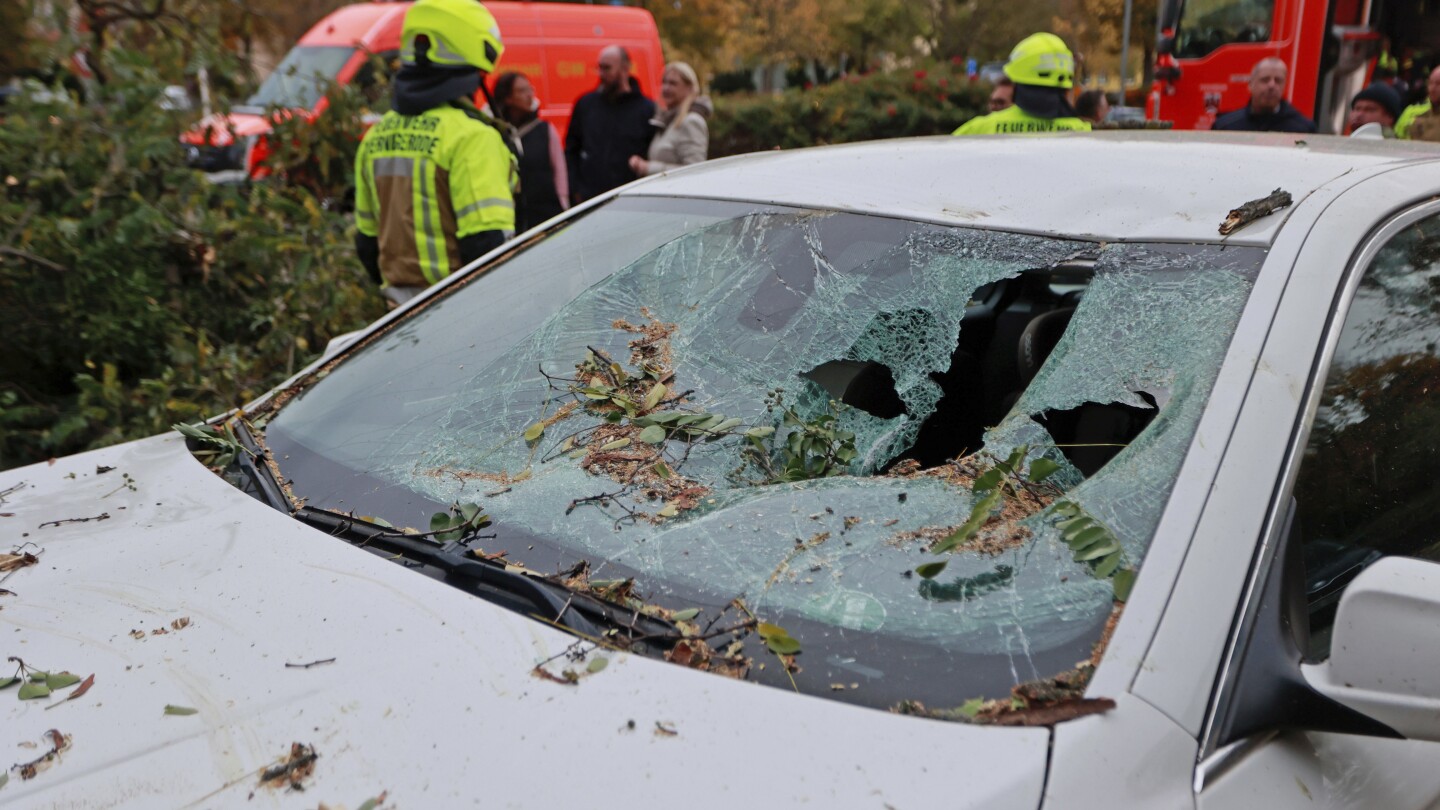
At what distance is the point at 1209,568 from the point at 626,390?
1082mm

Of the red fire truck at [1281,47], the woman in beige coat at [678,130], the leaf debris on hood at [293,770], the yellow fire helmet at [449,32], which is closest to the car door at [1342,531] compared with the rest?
the leaf debris on hood at [293,770]

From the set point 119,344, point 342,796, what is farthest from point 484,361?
point 119,344

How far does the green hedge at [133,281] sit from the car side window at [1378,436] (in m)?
3.76

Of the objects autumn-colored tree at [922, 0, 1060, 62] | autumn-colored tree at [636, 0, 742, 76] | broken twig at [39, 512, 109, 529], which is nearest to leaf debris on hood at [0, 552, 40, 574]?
broken twig at [39, 512, 109, 529]

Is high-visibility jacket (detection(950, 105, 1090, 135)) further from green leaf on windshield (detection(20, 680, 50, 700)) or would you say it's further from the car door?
green leaf on windshield (detection(20, 680, 50, 700))

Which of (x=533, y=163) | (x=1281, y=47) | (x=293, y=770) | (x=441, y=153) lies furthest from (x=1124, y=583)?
(x=1281, y=47)

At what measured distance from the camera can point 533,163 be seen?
5.97m

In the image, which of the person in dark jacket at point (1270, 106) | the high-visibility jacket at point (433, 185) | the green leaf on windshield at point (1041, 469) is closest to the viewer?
the green leaf on windshield at point (1041, 469)

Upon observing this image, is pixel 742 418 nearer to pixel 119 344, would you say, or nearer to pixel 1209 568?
pixel 1209 568

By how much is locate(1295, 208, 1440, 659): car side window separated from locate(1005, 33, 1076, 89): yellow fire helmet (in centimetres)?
394

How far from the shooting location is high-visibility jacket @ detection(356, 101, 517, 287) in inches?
162

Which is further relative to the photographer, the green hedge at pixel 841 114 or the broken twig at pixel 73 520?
the green hedge at pixel 841 114

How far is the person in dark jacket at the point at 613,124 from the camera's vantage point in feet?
23.0

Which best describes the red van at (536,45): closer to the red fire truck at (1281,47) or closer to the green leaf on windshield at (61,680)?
the red fire truck at (1281,47)
